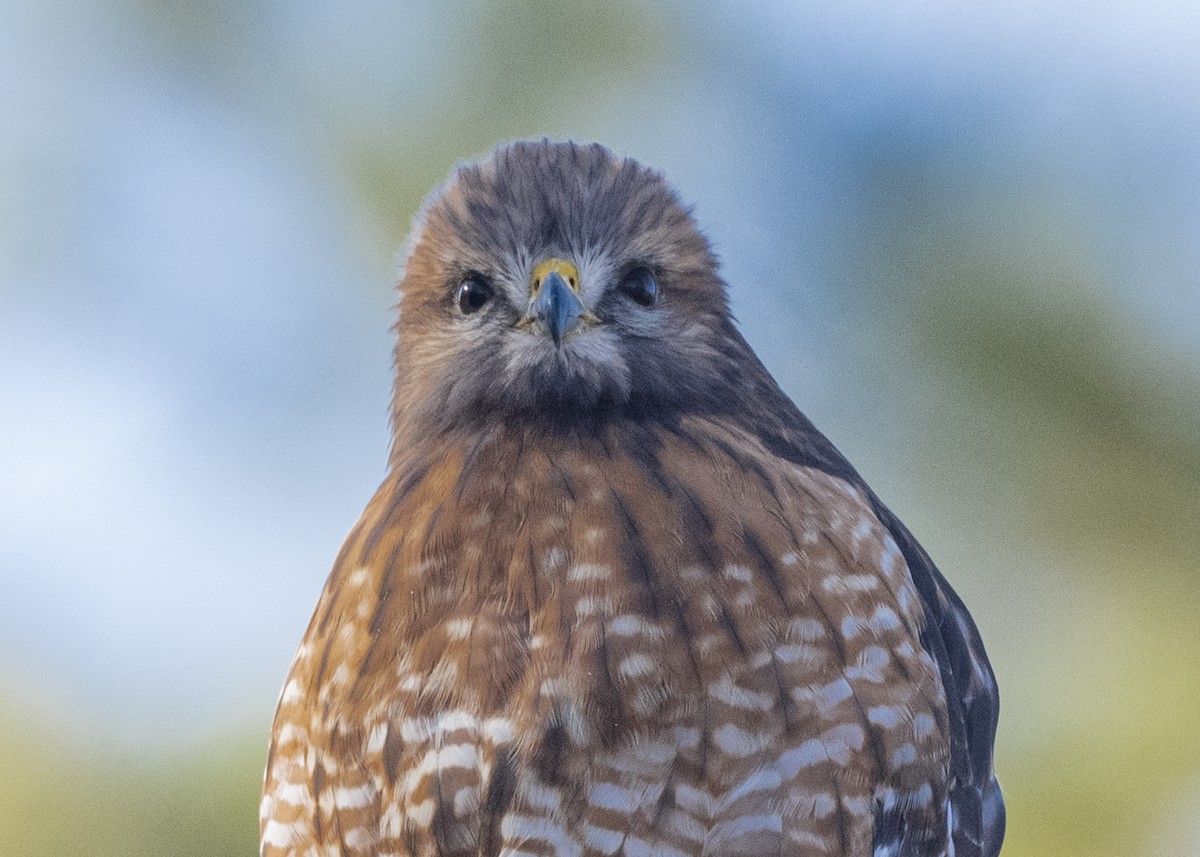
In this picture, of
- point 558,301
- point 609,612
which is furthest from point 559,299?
point 609,612

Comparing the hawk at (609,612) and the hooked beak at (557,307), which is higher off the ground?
the hooked beak at (557,307)

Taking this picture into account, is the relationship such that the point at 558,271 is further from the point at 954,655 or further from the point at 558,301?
the point at 954,655

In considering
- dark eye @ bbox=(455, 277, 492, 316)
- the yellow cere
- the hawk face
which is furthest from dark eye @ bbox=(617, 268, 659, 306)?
dark eye @ bbox=(455, 277, 492, 316)

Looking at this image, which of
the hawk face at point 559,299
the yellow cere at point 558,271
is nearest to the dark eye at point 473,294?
the hawk face at point 559,299

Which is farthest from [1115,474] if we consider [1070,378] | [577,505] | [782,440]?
[577,505]

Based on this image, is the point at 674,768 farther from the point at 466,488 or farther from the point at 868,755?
the point at 466,488

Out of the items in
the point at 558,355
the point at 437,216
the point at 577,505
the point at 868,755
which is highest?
the point at 437,216

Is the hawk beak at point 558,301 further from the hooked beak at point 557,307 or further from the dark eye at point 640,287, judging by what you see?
the dark eye at point 640,287

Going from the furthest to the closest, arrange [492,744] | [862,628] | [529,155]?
[529,155] < [862,628] < [492,744]

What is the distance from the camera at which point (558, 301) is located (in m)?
3.00

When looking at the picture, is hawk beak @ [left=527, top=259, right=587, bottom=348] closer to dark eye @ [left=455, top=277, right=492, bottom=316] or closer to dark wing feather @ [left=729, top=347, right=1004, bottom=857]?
dark eye @ [left=455, top=277, right=492, bottom=316]

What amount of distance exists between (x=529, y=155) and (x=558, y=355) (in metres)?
0.51

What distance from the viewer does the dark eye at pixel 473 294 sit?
10.7ft

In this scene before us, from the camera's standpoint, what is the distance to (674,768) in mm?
2588
